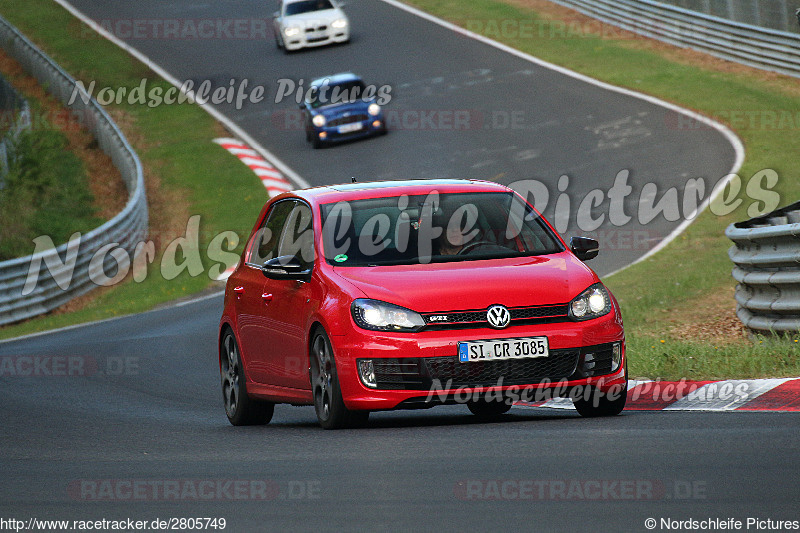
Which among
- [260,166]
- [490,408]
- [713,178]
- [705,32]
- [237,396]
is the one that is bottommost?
[260,166]

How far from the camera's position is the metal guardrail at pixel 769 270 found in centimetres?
1173

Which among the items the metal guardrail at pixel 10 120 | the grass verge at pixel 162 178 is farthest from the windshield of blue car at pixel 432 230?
the metal guardrail at pixel 10 120

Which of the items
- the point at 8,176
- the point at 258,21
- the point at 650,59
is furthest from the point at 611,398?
the point at 258,21

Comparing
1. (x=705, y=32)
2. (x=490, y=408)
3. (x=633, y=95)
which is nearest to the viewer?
(x=490, y=408)

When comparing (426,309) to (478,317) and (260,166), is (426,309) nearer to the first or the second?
(478,317)

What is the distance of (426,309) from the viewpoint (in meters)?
8.52

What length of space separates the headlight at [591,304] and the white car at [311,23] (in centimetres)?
3296

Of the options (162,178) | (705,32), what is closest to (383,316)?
(162,178)

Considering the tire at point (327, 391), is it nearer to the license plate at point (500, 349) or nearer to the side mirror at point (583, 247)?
the license plate at point (500, 349)

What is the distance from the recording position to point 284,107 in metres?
37.9

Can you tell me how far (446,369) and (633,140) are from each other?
21.0 m

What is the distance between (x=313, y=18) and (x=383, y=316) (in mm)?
33665

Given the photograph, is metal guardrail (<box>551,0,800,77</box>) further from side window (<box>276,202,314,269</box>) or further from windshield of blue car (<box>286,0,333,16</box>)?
side window (<box>276,202,314,269</box>)

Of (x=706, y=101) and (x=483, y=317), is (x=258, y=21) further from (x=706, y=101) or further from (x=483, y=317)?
(x=483, y=317)
